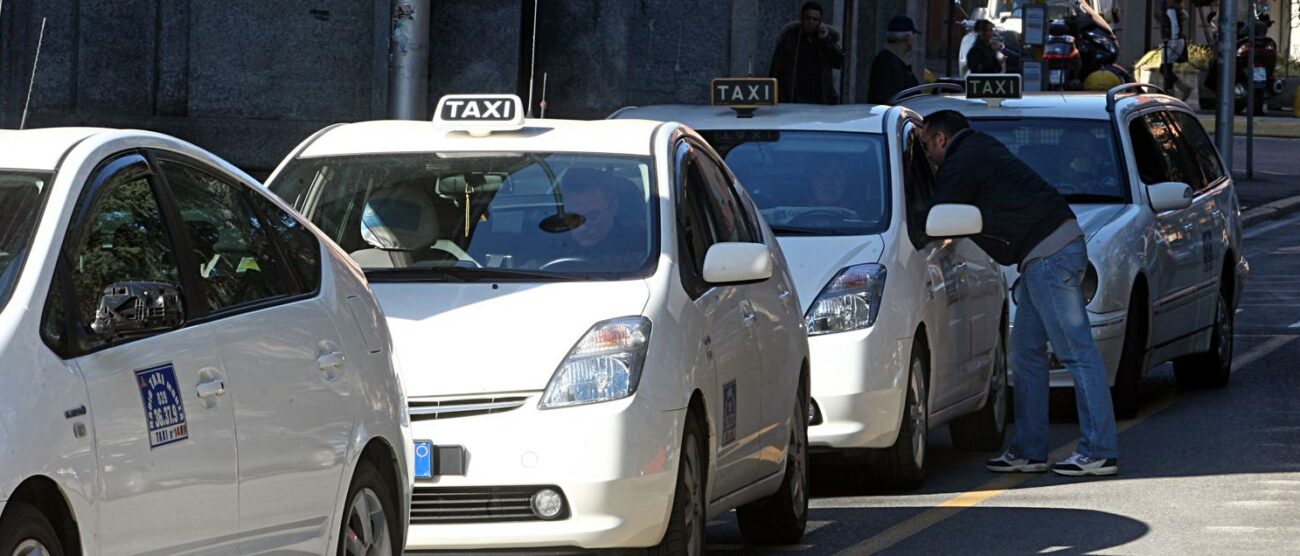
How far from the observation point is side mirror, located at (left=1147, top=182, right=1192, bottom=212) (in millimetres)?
13406

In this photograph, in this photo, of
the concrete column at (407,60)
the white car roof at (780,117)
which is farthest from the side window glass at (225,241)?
the concrete column at (407,60)

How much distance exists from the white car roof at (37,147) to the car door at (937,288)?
217 inches

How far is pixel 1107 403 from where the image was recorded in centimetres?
1126

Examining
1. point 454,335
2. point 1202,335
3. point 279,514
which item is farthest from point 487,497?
point 1202,335

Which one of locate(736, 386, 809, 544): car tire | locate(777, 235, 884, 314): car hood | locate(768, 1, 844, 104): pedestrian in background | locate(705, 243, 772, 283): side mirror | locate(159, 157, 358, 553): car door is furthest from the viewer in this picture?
locate(768, 1, 844, 104): pedestrian in background

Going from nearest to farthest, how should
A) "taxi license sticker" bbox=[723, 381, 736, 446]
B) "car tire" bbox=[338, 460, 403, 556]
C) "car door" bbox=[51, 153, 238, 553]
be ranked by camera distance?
"car door" bbox=[51, 153, 238, 553], "car tire" bbox=[338, 460, 403, 556], "taxi license sticker" bbox=[723, 381, 736, 446]

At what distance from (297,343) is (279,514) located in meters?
0.49

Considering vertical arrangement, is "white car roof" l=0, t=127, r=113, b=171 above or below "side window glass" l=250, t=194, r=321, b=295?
above

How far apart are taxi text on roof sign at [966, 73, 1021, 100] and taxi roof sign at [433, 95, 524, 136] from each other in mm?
5843

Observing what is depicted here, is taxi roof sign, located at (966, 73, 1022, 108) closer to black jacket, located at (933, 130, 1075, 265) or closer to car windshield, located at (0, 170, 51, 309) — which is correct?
black jacket, located at (933, 130, 1075, 265)

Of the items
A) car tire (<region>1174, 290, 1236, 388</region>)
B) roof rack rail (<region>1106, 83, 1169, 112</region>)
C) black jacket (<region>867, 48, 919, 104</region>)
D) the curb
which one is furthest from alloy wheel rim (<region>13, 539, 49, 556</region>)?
the curb

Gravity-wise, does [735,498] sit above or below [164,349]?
below

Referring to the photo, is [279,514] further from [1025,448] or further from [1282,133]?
[1282,133]

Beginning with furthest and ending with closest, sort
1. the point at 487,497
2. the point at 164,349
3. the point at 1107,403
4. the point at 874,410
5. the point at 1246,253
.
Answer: the point at 1246,253 → the point at 1107,403 → the point at 874,410 → the point at 487,497 → the point at 164,349
